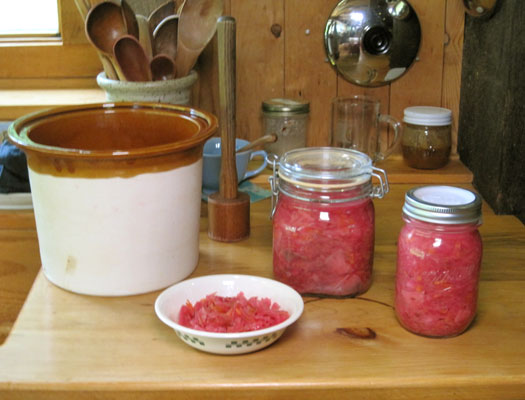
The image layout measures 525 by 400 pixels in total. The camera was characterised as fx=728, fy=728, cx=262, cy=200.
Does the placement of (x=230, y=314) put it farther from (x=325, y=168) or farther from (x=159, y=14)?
(x=159, y=14)

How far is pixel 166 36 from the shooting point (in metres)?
1.25

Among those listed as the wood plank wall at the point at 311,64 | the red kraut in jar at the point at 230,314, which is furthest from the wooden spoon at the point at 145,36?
the red kraut in jar at the point at 230,314

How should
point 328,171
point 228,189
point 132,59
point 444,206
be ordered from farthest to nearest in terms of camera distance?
point 132,59 → point 228,189 → point 328,171 → point 444,206

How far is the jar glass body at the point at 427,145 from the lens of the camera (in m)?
1.31

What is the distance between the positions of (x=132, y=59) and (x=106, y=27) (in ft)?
0.22

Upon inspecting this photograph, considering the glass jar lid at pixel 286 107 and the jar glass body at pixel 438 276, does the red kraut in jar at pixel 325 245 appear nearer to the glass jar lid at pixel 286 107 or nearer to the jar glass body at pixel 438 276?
the jar glass body at pixel 438 276

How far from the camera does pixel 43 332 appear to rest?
2.69 feet

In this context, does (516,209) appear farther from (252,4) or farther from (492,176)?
(252,4)

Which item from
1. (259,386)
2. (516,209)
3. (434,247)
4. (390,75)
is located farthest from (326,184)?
(390,75)

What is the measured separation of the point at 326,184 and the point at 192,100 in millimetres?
626

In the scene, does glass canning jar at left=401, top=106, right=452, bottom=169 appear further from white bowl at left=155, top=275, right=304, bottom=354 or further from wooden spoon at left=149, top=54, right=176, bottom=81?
white bowl at left=155, top=275, right=304, bottom=354

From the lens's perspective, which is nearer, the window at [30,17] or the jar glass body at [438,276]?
the jar glass body at [438,276]

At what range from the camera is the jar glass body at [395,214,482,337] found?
2.52 feet

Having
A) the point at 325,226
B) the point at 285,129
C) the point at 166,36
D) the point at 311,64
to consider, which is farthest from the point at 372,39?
the point at 325,226
